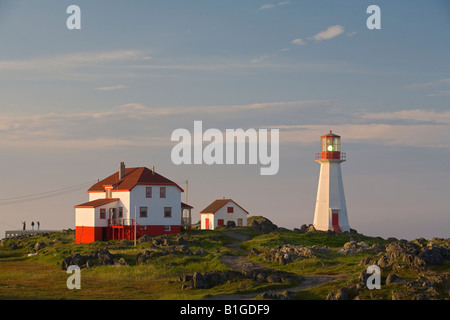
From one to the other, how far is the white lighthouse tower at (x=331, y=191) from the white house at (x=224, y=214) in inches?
404

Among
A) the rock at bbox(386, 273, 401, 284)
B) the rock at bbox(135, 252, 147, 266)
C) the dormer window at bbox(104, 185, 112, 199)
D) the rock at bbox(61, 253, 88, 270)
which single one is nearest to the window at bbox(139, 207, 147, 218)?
the dormer window at bbox(104, 185, 112, 199)

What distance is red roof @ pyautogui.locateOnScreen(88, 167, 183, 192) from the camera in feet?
208

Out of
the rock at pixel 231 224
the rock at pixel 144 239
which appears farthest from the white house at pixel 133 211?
the rock at pixel 231 224

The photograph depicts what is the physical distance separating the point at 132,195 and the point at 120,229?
3510 millimetres

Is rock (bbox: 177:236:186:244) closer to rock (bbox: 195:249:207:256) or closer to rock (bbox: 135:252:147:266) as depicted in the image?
rock (bbox: 195:249:207:256)

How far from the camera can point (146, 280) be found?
128 feet

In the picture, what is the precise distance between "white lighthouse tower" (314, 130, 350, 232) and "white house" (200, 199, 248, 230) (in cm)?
1026

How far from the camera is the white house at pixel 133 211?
62344 millimetres

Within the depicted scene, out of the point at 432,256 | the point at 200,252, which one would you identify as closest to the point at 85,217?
the point at 200,252

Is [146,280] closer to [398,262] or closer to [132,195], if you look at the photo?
[398,262]

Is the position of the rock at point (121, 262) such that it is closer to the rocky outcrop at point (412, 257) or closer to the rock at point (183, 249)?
the rock at point (183, 249)

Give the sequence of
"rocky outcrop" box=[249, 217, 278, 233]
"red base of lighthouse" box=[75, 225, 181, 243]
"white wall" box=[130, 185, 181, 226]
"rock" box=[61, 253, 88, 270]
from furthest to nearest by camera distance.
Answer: "rocky outcrop" box=[249, 217, 278, 233]
"white wall" box=[130, 185, 181, 226]
"red base of lighthouse" box=[75, 225, 181, 243]
"rock" box=[61, 253, 88, 270]

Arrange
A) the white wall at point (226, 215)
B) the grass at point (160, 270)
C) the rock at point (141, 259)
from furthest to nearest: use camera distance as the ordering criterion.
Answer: the white wall at point (226, 215) → the rock at point (141, 259) → the grass at point (160, 270)
